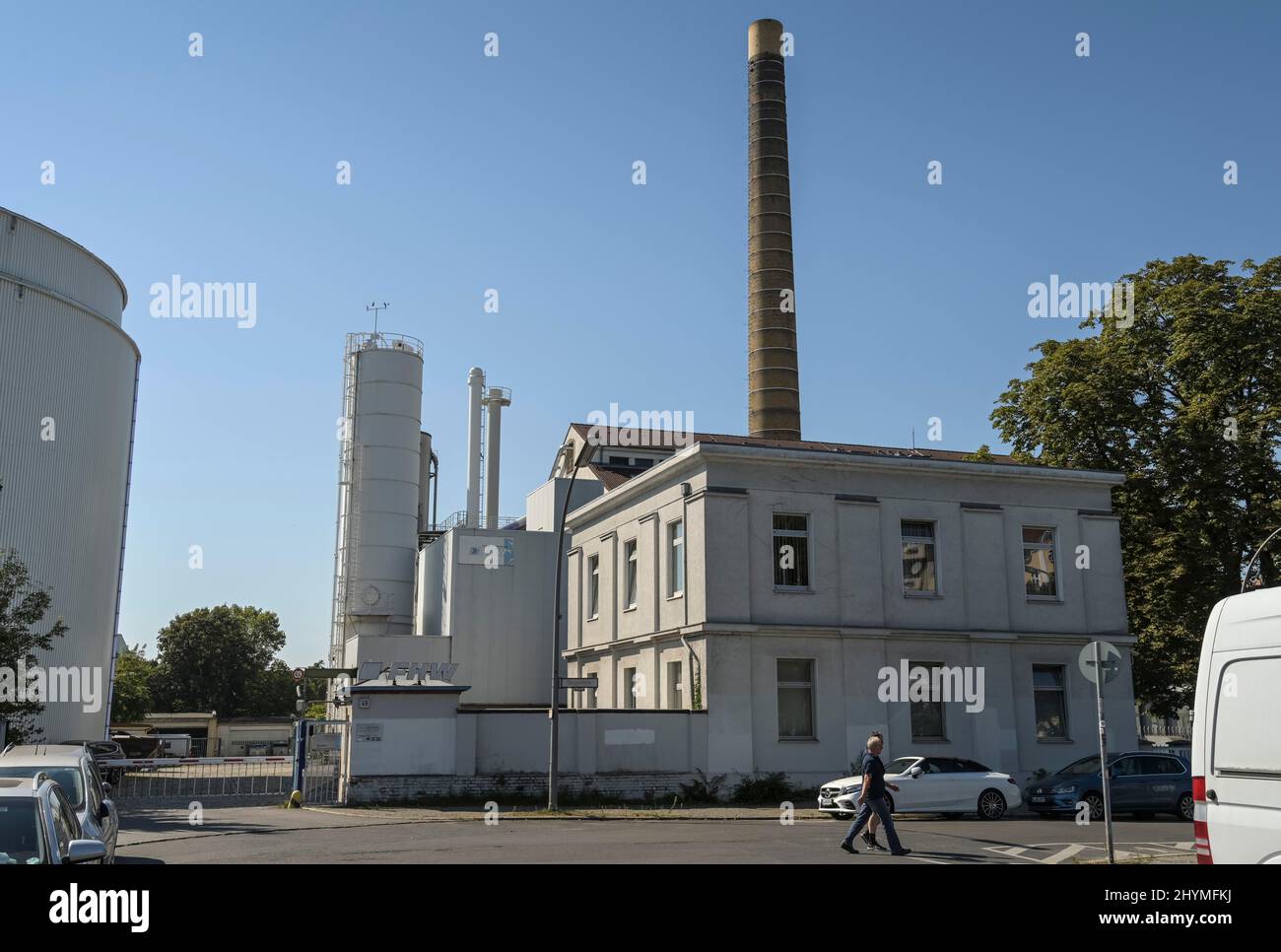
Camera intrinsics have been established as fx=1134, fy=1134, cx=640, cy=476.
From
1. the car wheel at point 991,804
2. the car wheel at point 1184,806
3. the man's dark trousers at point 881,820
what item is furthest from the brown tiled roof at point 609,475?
the man's dark trousers at point 881,820

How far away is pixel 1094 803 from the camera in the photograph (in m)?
23.5

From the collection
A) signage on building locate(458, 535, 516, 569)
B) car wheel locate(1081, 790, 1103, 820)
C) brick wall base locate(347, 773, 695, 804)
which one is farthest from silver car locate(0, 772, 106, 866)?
signage on building locate(458, 535, 516, 569)

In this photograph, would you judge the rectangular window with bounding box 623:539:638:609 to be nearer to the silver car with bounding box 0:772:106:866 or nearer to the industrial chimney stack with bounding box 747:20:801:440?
the industrial chimney stack with bounding box 747:20:801:440

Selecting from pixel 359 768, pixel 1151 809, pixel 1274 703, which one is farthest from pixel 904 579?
pixel 1274 703

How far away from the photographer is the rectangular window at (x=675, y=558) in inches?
1208

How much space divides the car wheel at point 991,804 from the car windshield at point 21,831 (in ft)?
62.6

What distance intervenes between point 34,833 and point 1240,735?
8040 mm

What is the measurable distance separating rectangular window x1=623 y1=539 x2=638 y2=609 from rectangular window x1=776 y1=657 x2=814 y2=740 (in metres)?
6.35

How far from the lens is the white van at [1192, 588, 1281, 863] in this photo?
7.16 metres

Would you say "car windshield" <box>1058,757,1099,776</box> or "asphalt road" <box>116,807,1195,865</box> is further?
"car windshield" <box>1058,757,1099,776</box>

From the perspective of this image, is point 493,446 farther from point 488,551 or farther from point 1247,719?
point 1247,719

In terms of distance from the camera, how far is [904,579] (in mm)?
30875

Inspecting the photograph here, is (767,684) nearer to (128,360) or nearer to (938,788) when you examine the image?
(938,788)

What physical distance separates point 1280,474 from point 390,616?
37.8m
